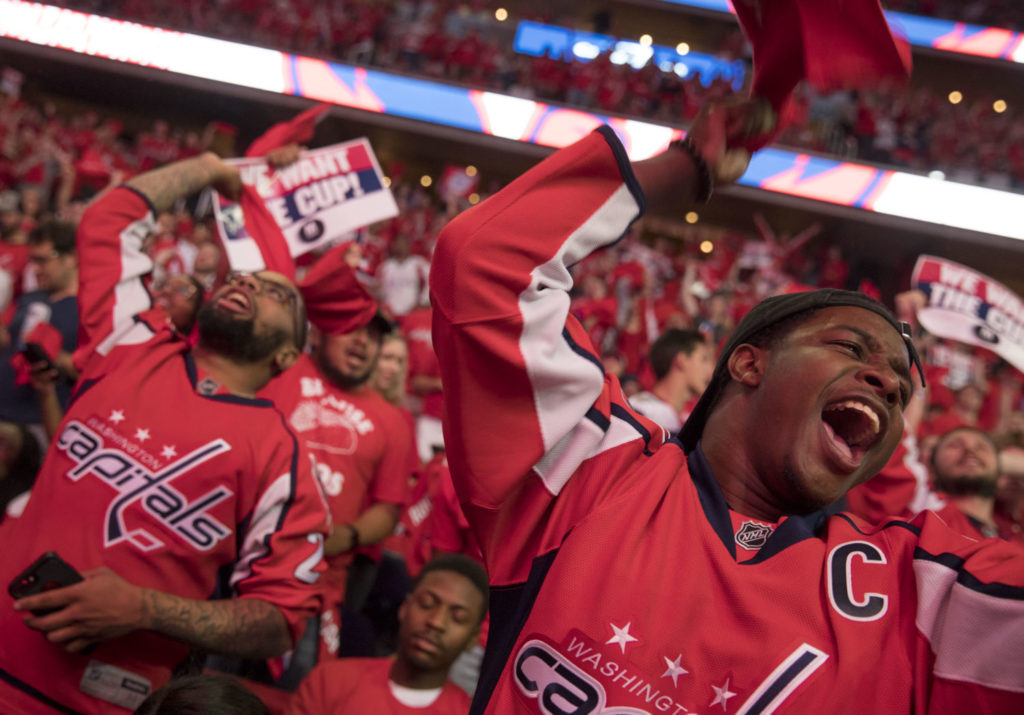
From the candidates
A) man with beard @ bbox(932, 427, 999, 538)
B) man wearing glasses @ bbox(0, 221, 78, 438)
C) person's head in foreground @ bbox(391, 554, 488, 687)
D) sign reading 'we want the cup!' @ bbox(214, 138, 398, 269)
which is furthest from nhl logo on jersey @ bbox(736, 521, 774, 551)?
man wearing glasses @ bbox(0, 221, 78, 438)

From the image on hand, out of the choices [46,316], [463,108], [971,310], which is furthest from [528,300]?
[463,108]

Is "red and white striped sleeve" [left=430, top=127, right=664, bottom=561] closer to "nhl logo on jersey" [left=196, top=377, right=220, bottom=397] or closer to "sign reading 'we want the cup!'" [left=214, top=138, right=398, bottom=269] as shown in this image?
"nhl logo on jersey" [left=196, top=377, right=220, bottom=397]

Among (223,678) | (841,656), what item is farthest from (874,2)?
(223,678)

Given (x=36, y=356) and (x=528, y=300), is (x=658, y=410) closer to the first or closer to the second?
(x=36, y=356)

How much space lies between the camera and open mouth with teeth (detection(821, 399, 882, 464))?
1171mm

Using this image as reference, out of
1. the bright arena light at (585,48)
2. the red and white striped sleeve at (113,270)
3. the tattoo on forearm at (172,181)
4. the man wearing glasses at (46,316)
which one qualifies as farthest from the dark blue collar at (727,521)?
the bright arena light at (585,48)

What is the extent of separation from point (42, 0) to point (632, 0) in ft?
40.3

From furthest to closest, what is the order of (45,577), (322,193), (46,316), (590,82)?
(590,82) → (46,316) → (322,193) → (45,577)

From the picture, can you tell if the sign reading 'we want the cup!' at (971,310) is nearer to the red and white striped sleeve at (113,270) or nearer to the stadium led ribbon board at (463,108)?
the red and white striped sleeve at (113,270)

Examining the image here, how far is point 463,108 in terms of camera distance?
1429cm

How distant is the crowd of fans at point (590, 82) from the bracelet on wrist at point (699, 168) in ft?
45.3

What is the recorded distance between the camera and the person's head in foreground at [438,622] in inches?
98.0

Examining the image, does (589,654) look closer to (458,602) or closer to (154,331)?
(458,602)

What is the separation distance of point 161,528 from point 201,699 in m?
0.48
